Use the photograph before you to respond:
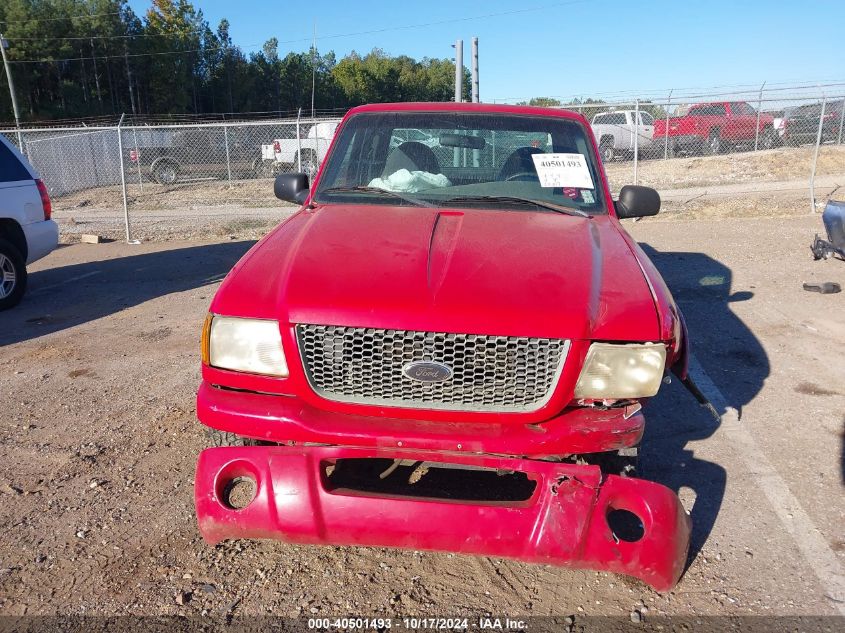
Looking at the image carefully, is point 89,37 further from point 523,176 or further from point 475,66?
point 523,176

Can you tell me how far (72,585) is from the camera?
8.84ft

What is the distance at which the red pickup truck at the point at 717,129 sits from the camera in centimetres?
1988

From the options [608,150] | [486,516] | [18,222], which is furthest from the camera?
[608,150]

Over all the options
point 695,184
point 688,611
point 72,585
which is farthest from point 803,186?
point 72,585

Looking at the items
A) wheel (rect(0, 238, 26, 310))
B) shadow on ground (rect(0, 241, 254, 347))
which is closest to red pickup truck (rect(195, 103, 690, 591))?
shadow on ground (rect(0, 241, 254, 347))

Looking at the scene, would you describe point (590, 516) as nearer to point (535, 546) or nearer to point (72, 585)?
point (535, 546)

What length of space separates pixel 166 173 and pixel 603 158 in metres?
13.8

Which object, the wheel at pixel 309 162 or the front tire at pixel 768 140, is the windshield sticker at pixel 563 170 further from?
the front tire at pixel 768 140

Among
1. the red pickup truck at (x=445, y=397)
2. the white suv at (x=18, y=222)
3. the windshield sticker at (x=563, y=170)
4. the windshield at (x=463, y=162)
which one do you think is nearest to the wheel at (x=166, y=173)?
the white suv at (x=18, y=222)

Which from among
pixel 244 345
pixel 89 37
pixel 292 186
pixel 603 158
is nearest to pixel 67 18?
pixel 89 37

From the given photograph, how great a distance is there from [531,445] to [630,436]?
37 cm

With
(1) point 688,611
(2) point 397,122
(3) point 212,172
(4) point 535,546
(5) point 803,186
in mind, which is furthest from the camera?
(3) point 212,172

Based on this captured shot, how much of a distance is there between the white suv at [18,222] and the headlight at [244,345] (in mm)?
5655

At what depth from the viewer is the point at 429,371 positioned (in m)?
2.42
